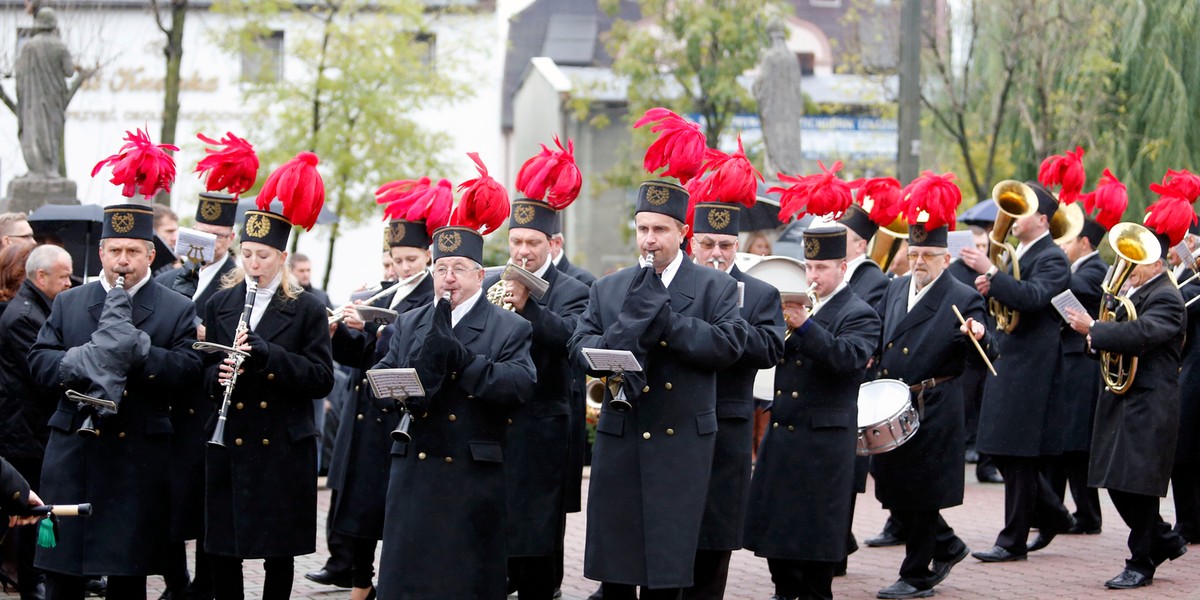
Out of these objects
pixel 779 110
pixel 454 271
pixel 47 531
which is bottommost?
pixel 47 531

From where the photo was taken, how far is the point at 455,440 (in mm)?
7168

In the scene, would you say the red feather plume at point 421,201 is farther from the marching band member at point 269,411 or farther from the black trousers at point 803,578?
the black trousers at point 803,578

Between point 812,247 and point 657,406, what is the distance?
2.03 m

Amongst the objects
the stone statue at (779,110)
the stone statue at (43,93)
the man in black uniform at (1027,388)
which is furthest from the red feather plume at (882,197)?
the stone statue at (779,110)

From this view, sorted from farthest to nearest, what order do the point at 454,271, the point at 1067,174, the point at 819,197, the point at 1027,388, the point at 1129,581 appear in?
the point at 1027,388, the point at 1067,174, the point at 1129,581, the point at 819,197, the point at 454,271

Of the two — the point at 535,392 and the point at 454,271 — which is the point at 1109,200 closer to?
the point at 535,392

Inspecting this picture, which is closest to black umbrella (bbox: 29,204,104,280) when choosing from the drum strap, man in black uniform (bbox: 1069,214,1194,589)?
the drum strap

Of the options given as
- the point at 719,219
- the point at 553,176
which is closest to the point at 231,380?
the point at 553,176

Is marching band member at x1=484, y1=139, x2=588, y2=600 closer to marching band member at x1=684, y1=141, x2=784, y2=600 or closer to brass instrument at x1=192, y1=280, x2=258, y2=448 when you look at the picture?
marching band member at x1=684, y1=141, x2=784, y2=600

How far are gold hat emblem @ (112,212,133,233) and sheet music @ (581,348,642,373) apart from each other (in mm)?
2688

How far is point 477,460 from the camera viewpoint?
7.15 m

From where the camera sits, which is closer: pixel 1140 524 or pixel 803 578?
pixel 803 578

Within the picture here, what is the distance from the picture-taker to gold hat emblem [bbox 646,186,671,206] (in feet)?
24.4

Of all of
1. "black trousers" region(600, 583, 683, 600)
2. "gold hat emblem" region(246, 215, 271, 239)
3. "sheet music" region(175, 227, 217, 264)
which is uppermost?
"gold hat emblem" region(246, 215, 271, 239)
